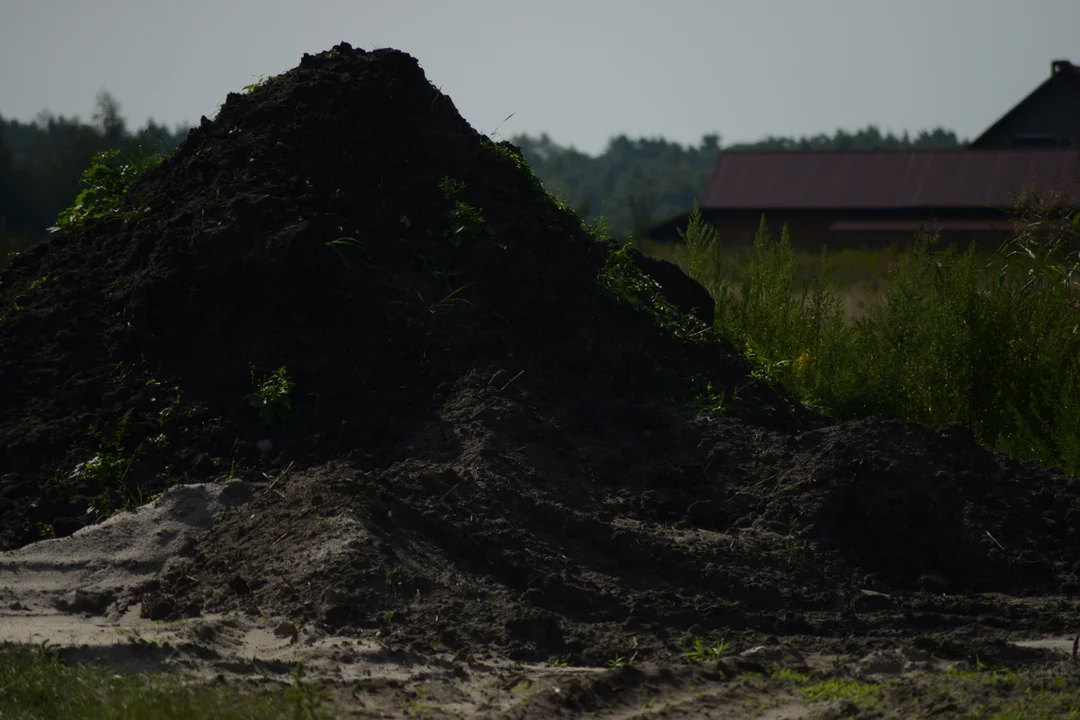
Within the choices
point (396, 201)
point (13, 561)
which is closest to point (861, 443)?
point (396, 201)

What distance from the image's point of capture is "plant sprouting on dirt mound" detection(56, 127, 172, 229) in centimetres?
886

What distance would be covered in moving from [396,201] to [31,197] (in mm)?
28445

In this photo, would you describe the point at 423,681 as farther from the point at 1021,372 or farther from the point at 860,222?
the point at 860,222

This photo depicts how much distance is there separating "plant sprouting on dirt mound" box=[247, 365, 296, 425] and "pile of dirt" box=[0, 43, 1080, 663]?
0.02 m

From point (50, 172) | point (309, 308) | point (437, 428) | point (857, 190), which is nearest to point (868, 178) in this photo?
point (857, 190)

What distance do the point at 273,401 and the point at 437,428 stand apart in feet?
3.29

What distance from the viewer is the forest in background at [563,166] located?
21611 mm

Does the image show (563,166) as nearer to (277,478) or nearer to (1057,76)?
(1057,76)

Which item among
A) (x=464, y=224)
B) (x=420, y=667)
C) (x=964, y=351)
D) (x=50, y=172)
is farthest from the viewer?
(x=50, y=172)

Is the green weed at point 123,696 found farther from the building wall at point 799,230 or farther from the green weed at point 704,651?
the building wall at point 799,230

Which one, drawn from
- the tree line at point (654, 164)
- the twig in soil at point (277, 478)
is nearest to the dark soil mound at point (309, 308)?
the twig in soil at point (277, 478)

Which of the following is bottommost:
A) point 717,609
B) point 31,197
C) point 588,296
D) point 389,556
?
point 717,609

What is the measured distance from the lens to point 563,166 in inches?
4813

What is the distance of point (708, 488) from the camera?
6551 millimetres
